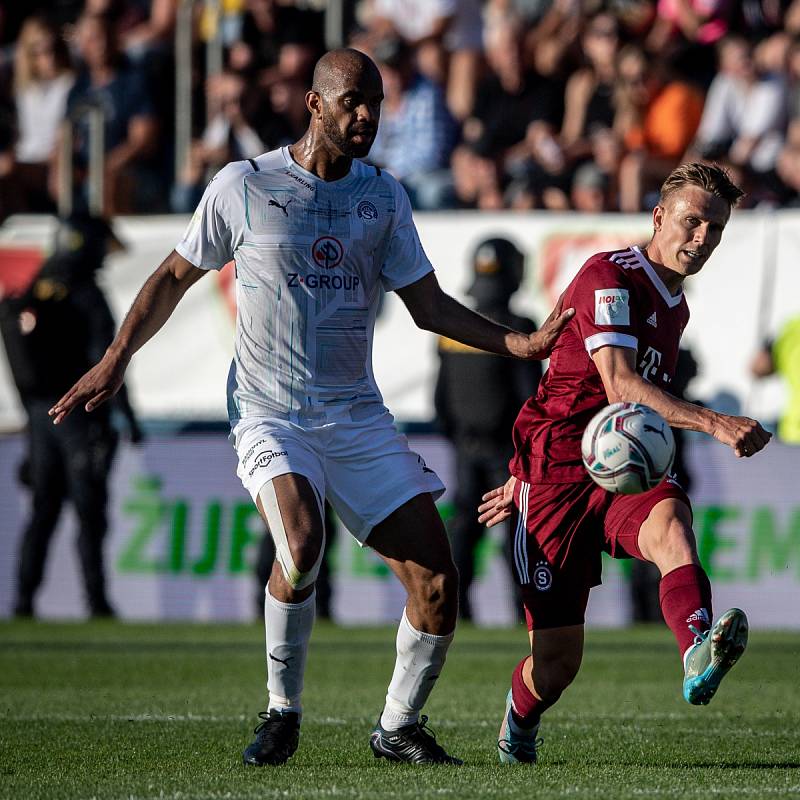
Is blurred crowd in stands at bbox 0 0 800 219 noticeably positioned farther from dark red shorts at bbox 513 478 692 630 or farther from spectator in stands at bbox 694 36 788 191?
dark red shorts at bbox 513 478 692 630

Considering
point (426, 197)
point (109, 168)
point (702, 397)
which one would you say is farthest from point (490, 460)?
point (109, 168)

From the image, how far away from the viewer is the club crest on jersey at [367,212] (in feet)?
20.6

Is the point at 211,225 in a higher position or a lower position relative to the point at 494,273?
higher

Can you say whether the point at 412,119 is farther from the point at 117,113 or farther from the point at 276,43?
the point at 117,113

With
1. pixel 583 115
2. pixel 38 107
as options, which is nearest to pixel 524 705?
pixel 583 115

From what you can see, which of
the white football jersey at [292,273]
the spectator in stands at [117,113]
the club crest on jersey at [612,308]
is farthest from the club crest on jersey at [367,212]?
the spectator in stands at [117,113]

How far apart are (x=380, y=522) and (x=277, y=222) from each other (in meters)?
1.19

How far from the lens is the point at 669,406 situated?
5648 mm

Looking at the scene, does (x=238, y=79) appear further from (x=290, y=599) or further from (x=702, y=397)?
(x=290, y=599)

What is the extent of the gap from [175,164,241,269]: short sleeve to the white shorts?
65cm

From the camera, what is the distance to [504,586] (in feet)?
42.3

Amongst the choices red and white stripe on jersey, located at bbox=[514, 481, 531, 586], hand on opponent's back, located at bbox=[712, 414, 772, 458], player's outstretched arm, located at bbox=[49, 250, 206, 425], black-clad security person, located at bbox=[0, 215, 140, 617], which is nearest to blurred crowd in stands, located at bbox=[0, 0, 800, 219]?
black-clad security person, located at bbox=[0, 215, 140, 617]

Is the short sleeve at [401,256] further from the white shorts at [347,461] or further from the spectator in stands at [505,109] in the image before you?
the spectator in stands at [505,109]

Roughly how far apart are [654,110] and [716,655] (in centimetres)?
1052
